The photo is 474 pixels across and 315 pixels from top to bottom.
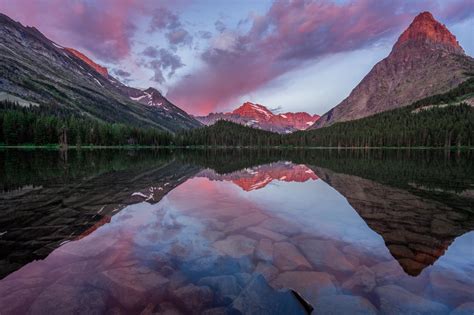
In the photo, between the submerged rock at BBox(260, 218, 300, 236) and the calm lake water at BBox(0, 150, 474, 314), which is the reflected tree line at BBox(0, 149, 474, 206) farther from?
the submerged rock at BBox(260, 218, 300, 236)

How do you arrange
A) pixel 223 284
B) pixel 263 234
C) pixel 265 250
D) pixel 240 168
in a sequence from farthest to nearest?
pixel 240 168
pixel 263 234
pixel 265 250
pixel 223 284

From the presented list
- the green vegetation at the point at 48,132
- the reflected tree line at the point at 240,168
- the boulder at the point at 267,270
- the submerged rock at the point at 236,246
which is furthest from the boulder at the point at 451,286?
the green vegetation at the point at 48,132

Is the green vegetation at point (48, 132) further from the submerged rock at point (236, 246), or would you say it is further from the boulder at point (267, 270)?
the boulder at point (267, 270)

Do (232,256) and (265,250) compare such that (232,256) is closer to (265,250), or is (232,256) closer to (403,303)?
(265,250)

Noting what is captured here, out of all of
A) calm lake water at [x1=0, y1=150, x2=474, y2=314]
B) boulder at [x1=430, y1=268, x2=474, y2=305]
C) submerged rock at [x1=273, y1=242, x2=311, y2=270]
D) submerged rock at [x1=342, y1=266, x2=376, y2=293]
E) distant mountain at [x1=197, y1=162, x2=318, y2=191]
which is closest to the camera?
calm lake water at [x1=0, y1=150, x2=474, y2=314]

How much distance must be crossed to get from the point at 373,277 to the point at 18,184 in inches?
Result: 1040

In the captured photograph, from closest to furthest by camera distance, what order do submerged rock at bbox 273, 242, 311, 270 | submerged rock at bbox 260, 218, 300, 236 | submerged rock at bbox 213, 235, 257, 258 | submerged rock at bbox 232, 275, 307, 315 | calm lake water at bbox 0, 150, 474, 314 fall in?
submerged rock at bbox 232, 275, 307, 315, calm lake water at bbox 0, 150, 474, 314, submerged rock at bbox 273, 242, 311, 270, submerged rock at bbox 213, 235, 257, 258, submerged rock at bbox 260, 218, 300, 236

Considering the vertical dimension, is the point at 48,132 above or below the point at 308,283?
above

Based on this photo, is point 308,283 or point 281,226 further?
point 281,226

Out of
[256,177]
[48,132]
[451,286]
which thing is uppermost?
[48,132]

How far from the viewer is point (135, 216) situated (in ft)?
46.6

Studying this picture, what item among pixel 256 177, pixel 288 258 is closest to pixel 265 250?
pixel 288 258

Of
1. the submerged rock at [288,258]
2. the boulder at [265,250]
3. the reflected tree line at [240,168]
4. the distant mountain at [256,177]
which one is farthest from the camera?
the distant mountain at [256,177]

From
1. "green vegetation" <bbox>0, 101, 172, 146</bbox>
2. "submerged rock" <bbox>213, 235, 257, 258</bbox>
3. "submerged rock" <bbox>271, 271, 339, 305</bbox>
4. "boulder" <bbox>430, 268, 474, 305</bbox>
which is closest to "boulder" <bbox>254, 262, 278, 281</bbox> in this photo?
"submerged rock" <bbox>271, 271, 339, 305</bbox>
